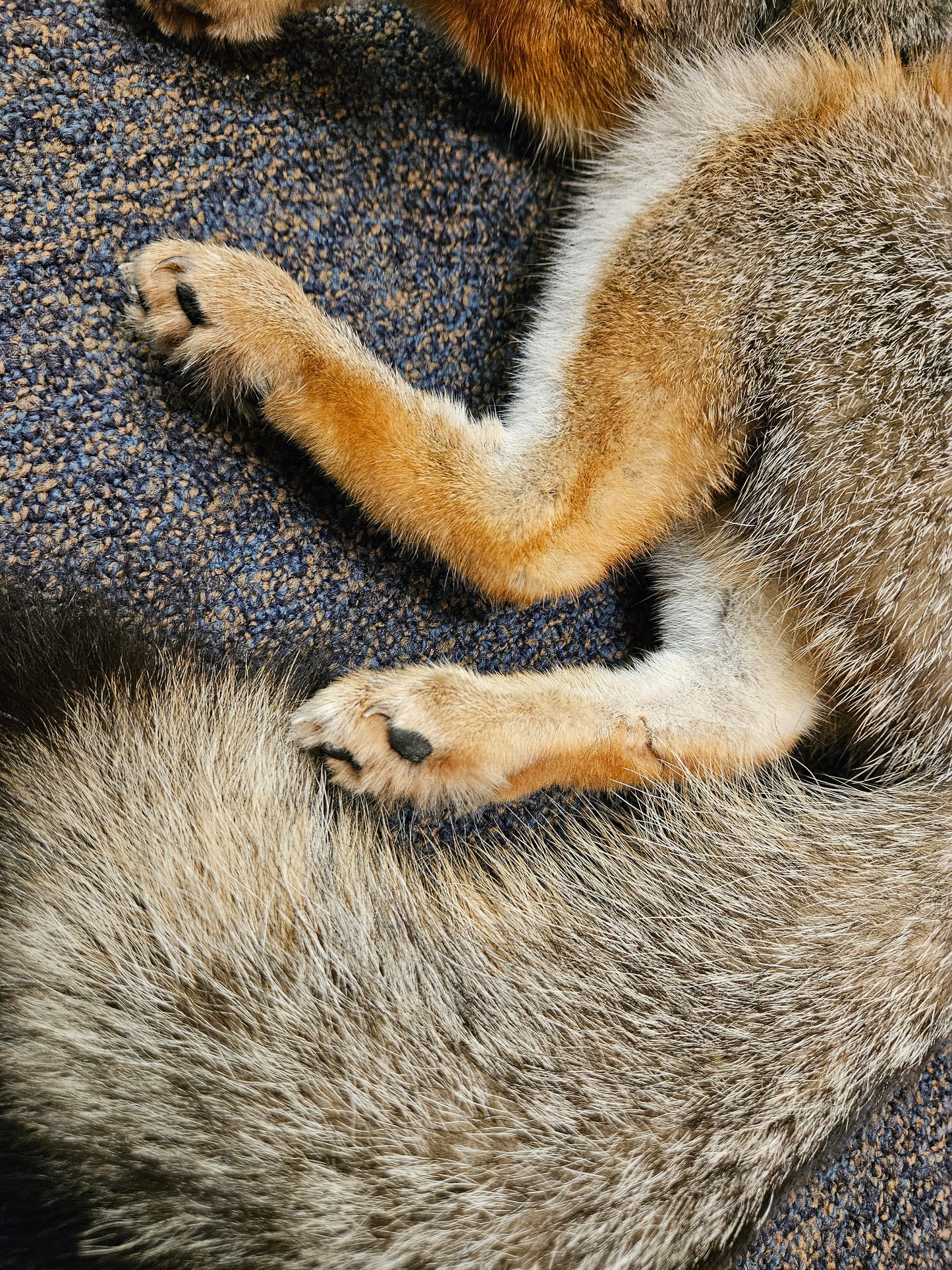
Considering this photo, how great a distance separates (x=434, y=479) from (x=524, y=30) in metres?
0.74

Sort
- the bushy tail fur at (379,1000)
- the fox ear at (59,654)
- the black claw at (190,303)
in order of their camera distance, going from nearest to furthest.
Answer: the bushy tail fur at (379,1000), the fox ear at (59,654), the black claw at (190,303)

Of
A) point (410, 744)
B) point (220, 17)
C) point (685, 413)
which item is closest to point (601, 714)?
point (410, 744)

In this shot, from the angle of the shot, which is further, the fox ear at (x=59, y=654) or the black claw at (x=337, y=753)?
the black claw at (x=337, y=753)

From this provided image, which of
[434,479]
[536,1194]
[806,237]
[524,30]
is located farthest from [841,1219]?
[524,30]

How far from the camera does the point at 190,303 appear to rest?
1.27 meters

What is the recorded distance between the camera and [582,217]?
4.86 ft

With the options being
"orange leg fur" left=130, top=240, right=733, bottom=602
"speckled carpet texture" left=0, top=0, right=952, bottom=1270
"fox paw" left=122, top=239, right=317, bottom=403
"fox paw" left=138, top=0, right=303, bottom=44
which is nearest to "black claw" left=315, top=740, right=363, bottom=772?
"speckled carpet texture" left=0, top=0, right=952, bottom=1270

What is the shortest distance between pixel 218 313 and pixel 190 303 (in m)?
0.04

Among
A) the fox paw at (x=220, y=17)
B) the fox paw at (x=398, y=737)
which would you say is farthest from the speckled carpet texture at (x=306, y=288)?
the fox paw at (x=398, y=737)

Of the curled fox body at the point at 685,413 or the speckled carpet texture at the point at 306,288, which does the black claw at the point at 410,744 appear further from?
the speckled carpet texture at the point at 306,288

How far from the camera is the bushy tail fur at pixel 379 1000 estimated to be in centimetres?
91

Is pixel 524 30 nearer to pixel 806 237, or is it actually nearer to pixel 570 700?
pixel 806 237

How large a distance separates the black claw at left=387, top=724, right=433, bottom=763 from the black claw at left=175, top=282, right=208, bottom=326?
2.09 ft

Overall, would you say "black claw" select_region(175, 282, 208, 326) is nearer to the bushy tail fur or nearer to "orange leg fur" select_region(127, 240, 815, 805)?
"orange leg fur" select_region(127, 240, 815, 805)
